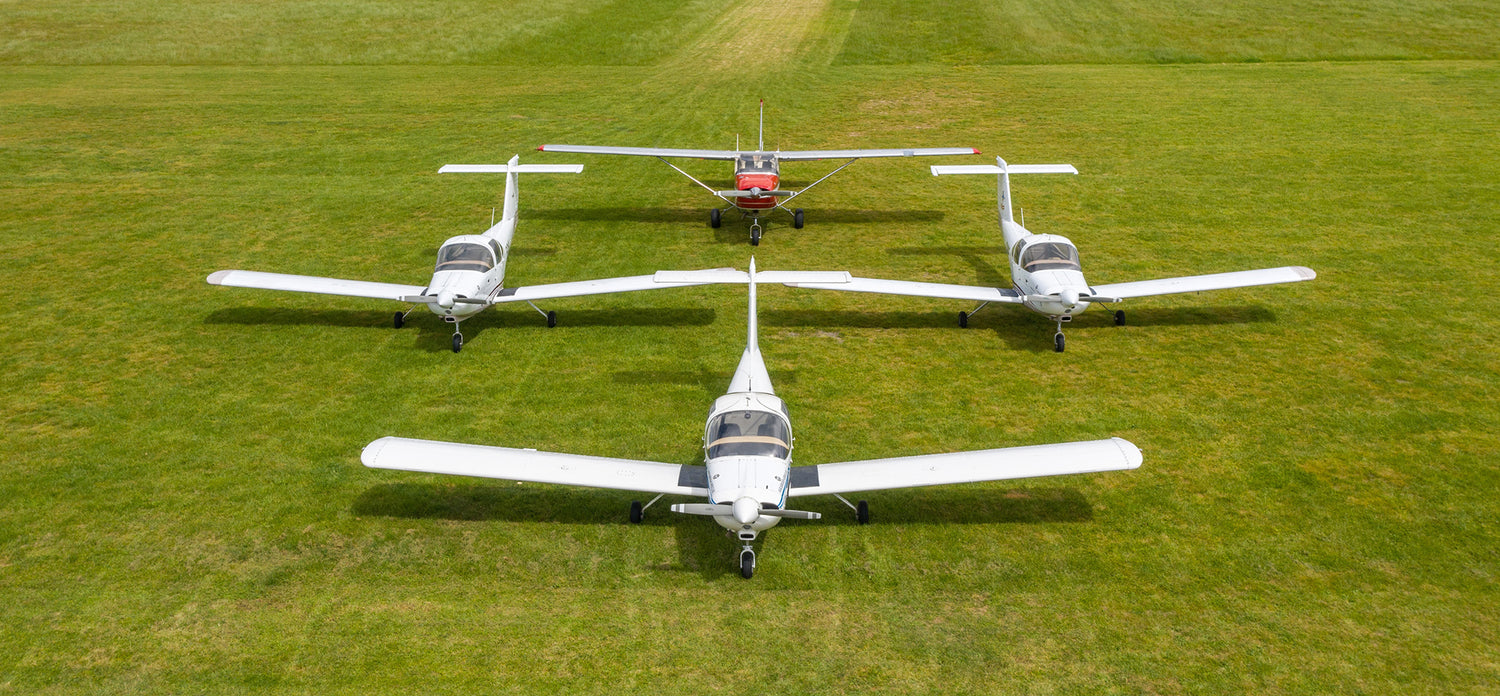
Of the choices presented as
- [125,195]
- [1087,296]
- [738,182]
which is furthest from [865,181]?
[125,195]

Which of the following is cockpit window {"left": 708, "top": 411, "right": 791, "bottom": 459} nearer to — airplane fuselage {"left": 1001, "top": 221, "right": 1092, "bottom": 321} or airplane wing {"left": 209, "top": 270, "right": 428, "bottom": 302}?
airplane fuselage {"left": 1001, "top": 221, "right": 1092, "bottom": 321}

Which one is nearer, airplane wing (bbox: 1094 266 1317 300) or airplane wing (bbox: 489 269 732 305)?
airplane wing (bbox: 489 269 732 305)

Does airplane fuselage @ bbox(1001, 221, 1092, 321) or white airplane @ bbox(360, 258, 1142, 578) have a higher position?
airplane fuselage @ bbox(1001, 221, 1092, 321)

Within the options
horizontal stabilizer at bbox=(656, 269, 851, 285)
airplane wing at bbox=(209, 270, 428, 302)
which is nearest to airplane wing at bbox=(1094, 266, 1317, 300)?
horizontal stabilizer at bbox=(656, 269, 851, 285)

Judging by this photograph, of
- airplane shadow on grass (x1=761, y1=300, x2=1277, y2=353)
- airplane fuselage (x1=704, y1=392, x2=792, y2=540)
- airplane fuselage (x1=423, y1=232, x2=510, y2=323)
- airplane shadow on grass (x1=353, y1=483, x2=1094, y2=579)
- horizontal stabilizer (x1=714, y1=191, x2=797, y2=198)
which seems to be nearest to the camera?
airplane fuselage (x1=704, y1=392, x2=792, y2=540)

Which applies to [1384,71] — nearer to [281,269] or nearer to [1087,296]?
[1087,296]

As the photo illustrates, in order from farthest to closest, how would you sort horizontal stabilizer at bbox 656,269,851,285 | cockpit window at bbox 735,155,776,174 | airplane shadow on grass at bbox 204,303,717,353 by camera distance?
cockpit window at bbox 735,155,776,174 < airplane shadow on grass at bbox 204,303,717,353 < horizontal stabilizer at bbox 656,269,851,285
